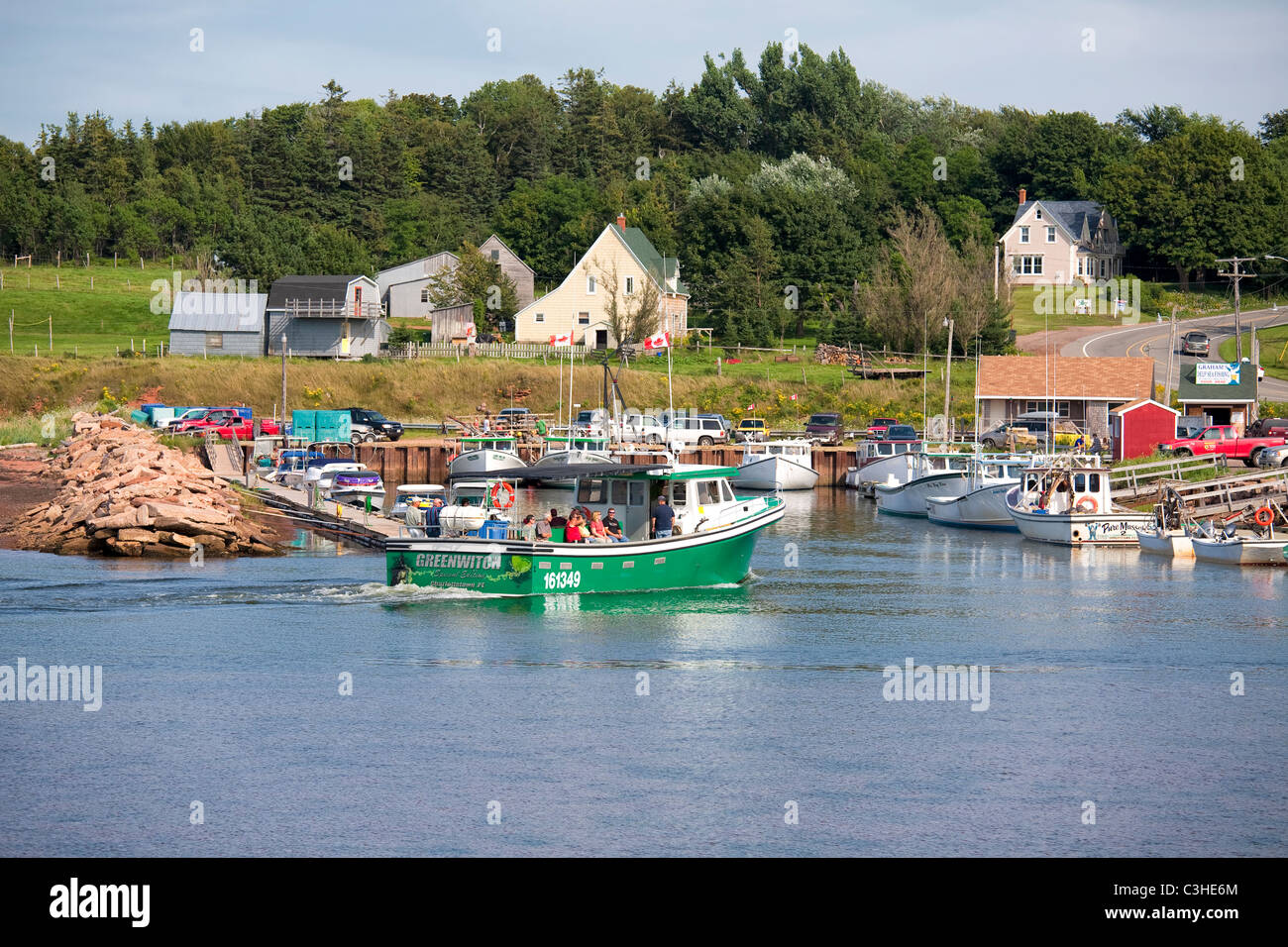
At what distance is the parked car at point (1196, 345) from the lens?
283ft

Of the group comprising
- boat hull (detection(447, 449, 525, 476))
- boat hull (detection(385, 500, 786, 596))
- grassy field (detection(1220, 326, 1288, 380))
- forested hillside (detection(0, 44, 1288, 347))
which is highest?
forested hillside (detection(0, 44, 1288, 347))

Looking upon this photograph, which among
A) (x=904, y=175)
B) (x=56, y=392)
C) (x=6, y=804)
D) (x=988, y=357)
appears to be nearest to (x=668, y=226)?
(x=904, y=175)

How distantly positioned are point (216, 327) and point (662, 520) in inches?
2473

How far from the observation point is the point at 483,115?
150 meters

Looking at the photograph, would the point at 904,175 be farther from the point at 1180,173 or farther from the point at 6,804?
the point at 6,804

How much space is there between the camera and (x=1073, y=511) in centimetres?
5078

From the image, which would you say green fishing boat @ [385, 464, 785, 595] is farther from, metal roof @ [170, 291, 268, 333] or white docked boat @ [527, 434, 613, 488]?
A: metal roof @ [170, 291, 268, 333]

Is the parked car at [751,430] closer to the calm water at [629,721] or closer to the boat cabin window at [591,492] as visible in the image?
the calm water at [629,721]

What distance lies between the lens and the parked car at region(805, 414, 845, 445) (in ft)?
259

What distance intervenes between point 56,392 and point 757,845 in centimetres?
7458

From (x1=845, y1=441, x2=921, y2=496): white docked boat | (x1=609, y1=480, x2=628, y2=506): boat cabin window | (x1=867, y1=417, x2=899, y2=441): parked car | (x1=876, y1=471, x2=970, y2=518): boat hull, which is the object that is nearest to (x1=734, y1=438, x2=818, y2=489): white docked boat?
(x1=845, y1=441, x2=921, y2=496): white docked boat

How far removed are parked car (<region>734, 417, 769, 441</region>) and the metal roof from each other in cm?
3361

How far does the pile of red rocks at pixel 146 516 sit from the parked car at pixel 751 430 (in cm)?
3486

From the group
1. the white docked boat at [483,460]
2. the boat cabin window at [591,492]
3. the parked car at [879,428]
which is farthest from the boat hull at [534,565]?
the parked car at [879,428]
